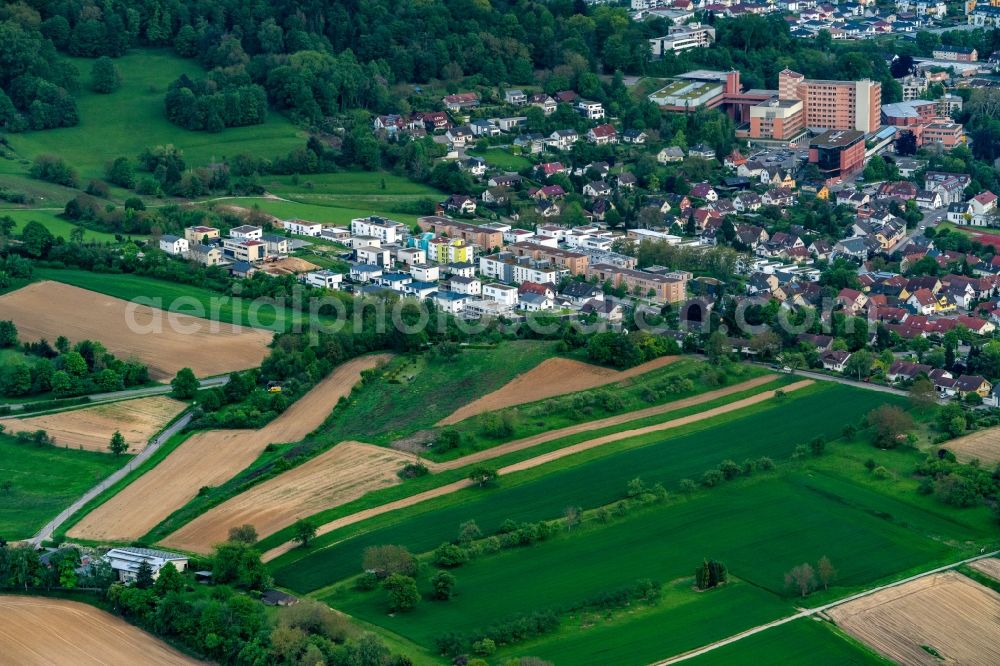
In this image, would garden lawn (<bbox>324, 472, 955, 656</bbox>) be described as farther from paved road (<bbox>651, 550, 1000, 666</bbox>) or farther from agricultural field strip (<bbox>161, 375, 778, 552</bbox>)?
agricultural field strip (<bbox>161, 375, 778, 552</bbox>)

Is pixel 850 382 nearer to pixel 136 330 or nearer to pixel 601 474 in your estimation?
pixel 601 474

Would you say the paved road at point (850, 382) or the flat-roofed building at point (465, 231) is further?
the flat-roofed building at point (465, 231)

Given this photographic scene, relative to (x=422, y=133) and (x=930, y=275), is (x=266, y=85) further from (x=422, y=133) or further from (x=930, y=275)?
(x=930, y=275)

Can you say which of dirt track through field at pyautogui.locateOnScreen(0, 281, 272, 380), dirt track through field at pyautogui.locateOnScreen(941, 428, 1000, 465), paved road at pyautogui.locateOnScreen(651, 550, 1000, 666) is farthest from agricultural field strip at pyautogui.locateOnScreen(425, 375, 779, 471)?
paved road at pyautogui.locateOnScreen(651, 550, 1000, 666)

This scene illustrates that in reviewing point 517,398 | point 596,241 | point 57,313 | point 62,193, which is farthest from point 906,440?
point 62,193

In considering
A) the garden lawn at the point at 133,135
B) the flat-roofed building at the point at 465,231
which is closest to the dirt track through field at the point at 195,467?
the flat-roofed building at the point at 465,231

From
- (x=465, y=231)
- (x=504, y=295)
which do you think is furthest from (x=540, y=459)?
(x=465, y=231)

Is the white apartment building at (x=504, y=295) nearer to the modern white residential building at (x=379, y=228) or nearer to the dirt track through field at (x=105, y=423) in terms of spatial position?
the modern white residential building at (x=379, y=228)

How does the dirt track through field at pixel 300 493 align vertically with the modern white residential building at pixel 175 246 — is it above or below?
below
